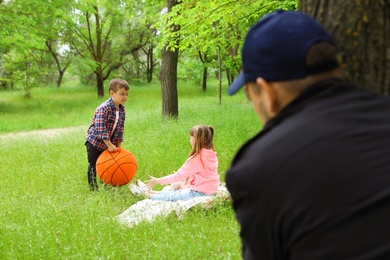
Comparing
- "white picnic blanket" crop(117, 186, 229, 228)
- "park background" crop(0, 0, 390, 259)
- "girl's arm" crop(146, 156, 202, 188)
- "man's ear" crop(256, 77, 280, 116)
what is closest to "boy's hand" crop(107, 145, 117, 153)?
"park background" crop(0, 0, 390, 259)

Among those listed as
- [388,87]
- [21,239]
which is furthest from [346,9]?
[21,239]

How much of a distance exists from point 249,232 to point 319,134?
0.46m

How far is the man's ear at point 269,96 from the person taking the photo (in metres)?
1.62

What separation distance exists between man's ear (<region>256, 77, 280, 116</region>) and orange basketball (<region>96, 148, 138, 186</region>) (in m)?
5.03

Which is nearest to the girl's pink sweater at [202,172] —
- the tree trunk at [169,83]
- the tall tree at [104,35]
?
the tree trunk at [169,83]

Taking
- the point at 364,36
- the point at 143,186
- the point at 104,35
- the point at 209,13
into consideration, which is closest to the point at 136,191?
the point at 143,186

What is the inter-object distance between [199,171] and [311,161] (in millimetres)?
4473

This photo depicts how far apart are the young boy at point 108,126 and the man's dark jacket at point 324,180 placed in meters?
5.13

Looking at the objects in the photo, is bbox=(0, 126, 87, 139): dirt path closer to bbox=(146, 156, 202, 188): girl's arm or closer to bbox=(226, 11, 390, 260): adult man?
bbox=(146, 156, 202, 188): girl's arm

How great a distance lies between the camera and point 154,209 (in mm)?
5312

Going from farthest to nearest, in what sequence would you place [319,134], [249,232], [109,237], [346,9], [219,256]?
[109,237], [219,256], [346,9], [249,232], [319,134]

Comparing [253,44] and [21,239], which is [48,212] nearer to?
[21,239]

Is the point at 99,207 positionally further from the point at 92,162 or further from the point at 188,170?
the point at 92,162

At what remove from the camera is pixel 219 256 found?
3.65 metres
